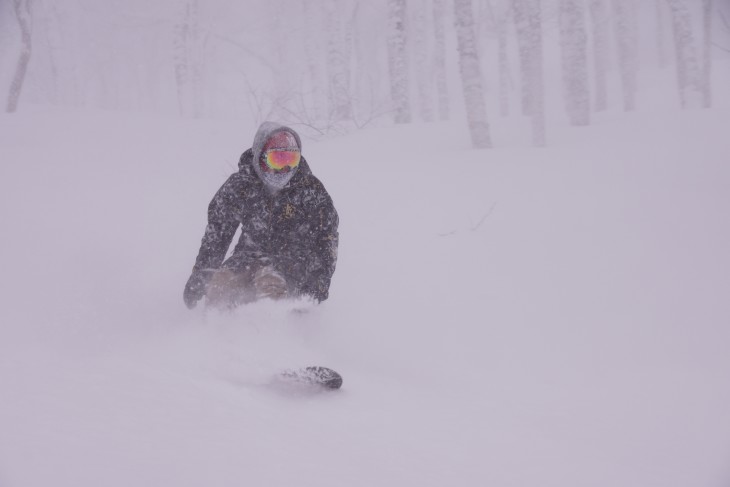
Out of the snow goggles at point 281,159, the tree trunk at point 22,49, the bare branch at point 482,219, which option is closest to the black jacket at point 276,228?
the snow goggles at point 281,159

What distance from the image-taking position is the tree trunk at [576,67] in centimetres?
1057

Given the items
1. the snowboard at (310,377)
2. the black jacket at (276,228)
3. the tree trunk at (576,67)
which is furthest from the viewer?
Result: the tree trunk at (576,67)

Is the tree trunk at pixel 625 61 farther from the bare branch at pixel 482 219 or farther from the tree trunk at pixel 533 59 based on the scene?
the bare branch at pixel 482 219

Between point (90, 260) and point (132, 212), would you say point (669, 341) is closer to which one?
point (90, 260)

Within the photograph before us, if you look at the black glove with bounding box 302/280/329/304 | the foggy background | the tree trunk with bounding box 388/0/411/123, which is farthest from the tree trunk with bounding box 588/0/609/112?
the black glove with bounding box 302/280/329/304

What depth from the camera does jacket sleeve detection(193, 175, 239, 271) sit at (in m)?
3.07

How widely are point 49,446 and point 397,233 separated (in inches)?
164

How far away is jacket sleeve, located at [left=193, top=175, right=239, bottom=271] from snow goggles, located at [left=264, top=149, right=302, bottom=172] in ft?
1.06

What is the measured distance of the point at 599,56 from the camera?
16406 millimetres

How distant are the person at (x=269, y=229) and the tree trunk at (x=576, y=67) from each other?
381 inches

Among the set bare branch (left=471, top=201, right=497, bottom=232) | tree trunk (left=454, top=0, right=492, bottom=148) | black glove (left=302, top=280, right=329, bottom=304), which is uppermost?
tree trunk (left=454, top=0, right=492, bottom=148)

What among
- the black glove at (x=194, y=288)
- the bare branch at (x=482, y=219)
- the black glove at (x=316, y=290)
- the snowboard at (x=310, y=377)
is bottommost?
the snowboard at (x=310, y=377)

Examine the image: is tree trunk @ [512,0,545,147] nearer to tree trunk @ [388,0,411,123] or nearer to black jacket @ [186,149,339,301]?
tree trunk @ [388,0,411,123]

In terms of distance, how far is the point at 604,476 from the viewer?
5.88 feet
